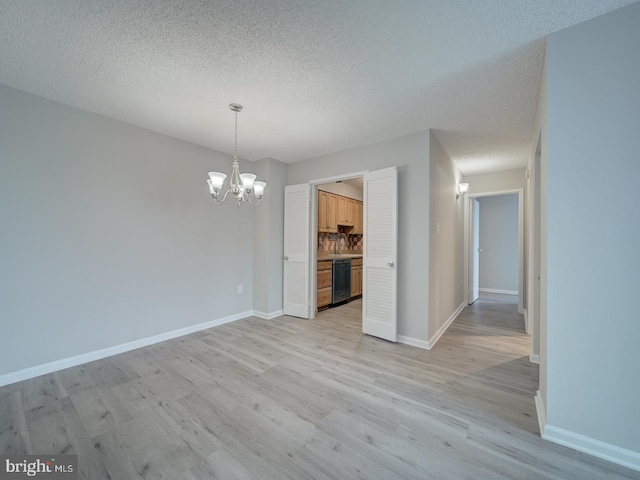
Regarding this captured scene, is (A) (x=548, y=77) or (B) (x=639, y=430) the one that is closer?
(B) (x=639, y=430)

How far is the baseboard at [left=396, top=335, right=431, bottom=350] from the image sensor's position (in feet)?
9.59

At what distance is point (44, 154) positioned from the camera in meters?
2.35

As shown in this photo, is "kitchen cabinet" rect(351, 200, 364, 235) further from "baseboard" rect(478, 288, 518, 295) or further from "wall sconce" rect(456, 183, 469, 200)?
"baseboard" rect(478, 288, 518, 295)

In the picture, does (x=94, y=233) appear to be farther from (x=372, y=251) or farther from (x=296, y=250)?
(x=372, y=251)

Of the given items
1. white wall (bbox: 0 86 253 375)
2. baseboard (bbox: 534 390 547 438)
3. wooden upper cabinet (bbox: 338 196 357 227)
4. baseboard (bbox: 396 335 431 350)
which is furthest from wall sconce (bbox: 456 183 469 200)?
white wall (bbox: 0 86 253 375)

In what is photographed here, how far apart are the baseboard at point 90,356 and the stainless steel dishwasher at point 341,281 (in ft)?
7.43

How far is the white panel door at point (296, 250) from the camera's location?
397 cm

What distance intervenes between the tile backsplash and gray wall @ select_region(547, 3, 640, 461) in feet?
13.8

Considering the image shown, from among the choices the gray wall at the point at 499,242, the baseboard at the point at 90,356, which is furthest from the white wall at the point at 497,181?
the baseboard at the point at 90,356

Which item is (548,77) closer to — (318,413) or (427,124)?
(427,124)

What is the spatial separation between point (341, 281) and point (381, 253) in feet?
6.81

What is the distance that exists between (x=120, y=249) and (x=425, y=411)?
333cm

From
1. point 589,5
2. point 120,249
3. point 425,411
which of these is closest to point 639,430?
point 425,411

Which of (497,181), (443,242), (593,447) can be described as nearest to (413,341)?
(443,242)
